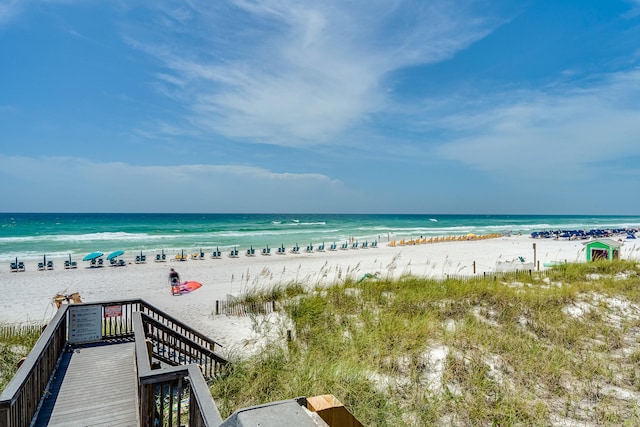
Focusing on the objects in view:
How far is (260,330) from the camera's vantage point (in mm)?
9078

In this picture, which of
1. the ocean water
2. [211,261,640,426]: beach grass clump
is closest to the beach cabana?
[211,261,640,426]: beach grass clump

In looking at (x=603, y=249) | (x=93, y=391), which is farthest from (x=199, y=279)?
(x=603, y=249)

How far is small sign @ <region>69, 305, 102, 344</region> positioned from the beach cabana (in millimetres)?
19892

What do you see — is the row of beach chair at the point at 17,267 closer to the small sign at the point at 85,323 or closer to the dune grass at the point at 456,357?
the dune grass at the point at 456,357

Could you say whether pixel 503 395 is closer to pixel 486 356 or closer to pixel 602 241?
pixel 486 356

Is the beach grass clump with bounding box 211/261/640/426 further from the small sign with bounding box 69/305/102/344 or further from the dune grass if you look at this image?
the small sign with bounding box 69/305/102/344

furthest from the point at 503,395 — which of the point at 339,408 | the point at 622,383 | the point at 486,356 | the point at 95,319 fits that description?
the point at 95,319

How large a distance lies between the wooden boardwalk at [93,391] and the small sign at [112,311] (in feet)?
2.45

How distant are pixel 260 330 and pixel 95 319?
3.61 metres

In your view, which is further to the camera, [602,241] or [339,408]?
[602,241]

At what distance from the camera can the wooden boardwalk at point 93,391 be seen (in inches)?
188

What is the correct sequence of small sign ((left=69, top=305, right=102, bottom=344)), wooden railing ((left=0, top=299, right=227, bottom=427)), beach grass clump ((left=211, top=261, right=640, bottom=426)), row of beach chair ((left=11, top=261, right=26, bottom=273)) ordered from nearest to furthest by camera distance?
1. wooden railing ((left=0, top=299, right=227, bottom=427))
2. beach grass clump ((left=211, top=261, right=640, bottom=426))
3. small sign ((left=69, top=305, right=102, bottom=344))
4. row of beach chair ((left=11, top=261, right=26, bottom=273))

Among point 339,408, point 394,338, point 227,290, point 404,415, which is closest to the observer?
point 339,408

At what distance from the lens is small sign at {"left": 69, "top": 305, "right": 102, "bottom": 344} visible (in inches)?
281
